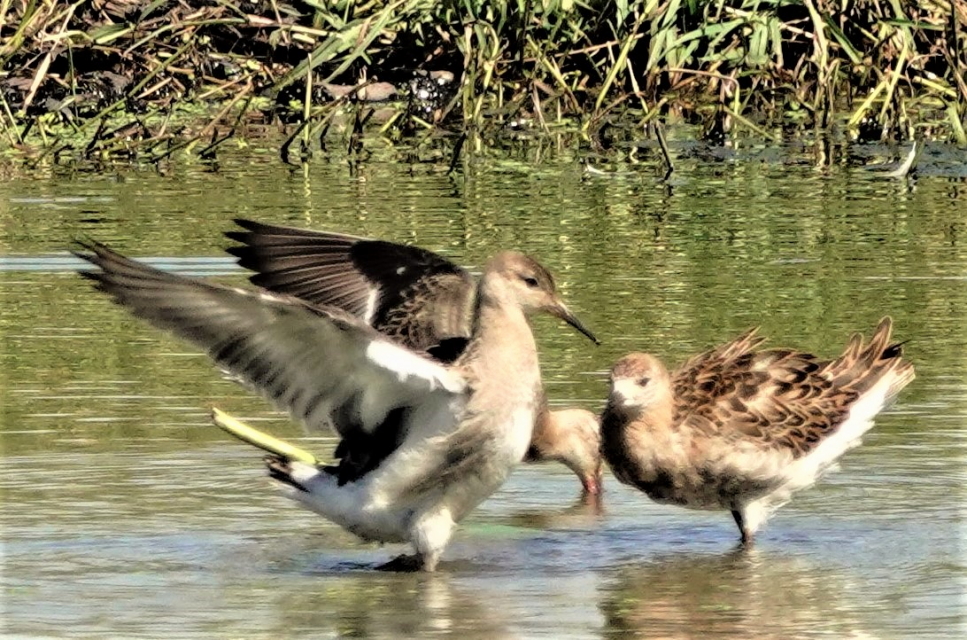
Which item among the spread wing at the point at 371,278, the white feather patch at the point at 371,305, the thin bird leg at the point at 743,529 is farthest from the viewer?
the white feather patch at the point at 371,305

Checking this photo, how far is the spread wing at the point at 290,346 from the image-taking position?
6238mm

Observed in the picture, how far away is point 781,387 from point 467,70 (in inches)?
302

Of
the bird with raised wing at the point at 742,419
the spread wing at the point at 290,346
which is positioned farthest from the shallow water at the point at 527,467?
the spread wing at the point at 290,346

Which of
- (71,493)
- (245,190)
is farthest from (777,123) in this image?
(71,493)

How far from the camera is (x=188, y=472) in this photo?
7914 millimetres

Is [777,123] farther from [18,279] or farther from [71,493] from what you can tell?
[71,493]

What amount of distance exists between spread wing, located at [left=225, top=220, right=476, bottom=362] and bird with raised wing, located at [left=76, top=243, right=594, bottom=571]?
2.16 ft

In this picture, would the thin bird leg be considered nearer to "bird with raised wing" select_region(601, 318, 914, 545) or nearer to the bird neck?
"bird with raised wing" select_region(601, 318, 914, 545)

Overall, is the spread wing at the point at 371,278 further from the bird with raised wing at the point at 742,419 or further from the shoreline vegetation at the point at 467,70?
the shoreline vegetation at the point at 467,70

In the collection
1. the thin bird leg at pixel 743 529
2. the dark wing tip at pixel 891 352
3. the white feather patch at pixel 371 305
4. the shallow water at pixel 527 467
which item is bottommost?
the thin bird leg at pixel 743 529

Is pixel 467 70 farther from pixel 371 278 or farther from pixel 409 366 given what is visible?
pixel 409 366

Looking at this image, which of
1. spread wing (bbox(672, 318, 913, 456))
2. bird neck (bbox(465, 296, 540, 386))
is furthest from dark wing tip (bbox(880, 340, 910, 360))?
bird neck (bbox(465, 296, 540, 386))

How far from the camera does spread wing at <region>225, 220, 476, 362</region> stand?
7680 mm

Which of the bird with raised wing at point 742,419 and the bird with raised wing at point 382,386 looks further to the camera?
the bird with raised wing at point 742,419
